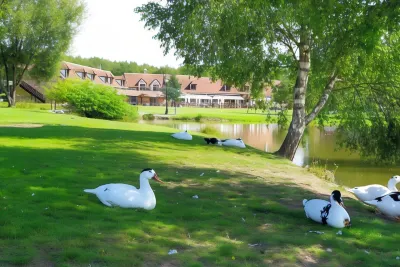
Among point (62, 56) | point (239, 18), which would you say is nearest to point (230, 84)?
point (239, 18)

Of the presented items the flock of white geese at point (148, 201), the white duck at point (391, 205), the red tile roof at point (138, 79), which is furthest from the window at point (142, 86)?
the flock of white geese at point (148, 201)

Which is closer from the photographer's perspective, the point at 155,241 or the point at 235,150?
the point at 155,241

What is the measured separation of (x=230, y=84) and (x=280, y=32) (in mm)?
3568

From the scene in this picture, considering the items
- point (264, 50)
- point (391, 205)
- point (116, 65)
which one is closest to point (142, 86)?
point (116, 65)

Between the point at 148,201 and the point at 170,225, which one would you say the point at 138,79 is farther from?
the point at 170,225

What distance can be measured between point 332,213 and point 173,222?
9.22 ft

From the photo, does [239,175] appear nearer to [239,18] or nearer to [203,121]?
[239,18]

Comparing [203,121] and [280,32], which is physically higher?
[280,32]

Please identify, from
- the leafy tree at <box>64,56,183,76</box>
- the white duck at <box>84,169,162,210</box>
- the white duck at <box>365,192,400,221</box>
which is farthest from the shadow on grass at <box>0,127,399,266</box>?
the leafy tree at <box>64,56,183,76</box>

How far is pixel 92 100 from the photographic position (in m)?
48.7

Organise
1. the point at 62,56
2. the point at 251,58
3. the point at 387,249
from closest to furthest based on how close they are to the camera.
Result: the point at 387,249
the point at 251,58
the point at 62,56

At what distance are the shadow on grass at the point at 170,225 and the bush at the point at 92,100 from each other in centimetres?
3723

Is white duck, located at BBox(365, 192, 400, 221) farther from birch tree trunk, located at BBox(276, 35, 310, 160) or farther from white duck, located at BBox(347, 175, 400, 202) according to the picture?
birch tree trunk, located at BBox(276, 35, 310, 160)

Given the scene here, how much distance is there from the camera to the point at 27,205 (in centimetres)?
769
